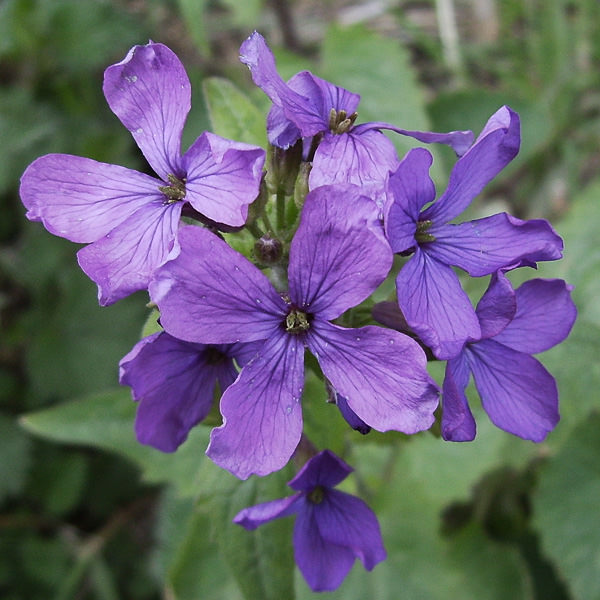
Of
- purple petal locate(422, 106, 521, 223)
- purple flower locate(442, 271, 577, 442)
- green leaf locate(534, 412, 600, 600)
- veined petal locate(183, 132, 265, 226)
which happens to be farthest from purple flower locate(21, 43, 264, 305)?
green leaf locate(534, 412, 600, 600)

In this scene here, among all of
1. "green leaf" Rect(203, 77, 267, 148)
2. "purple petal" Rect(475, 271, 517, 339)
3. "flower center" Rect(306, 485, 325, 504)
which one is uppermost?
"green leaf" Rect(203, 77, 267, 148)

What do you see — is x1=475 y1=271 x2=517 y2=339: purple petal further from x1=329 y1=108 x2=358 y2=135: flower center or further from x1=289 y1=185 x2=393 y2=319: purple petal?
x1=329 y1=108 x2=358 y2=135: flower center

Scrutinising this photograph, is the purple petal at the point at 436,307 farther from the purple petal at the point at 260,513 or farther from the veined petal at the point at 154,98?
the veined petal at the point at 154,98

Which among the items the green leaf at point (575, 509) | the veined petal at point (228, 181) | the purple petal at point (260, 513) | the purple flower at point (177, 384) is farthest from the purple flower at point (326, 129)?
the green leaf at point (575, 509)

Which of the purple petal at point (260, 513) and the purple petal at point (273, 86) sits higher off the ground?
the purple petal at point (273, 86)

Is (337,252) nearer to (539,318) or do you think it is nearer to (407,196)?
(407,196)

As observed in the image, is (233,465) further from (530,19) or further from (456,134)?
(530,19)

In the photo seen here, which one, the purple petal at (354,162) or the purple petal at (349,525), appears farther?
the purple petal at (349,525)

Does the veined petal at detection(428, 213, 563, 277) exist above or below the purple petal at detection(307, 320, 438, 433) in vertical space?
above
